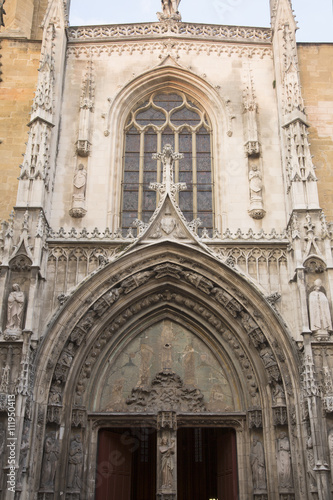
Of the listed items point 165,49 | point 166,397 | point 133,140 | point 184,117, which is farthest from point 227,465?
point 165,49

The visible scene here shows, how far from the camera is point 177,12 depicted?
1800 cm

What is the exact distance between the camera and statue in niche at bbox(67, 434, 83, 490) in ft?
39.9

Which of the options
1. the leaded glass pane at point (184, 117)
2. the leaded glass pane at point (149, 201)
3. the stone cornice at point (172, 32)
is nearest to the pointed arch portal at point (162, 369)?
the leaded glass pane at point (149, 201)

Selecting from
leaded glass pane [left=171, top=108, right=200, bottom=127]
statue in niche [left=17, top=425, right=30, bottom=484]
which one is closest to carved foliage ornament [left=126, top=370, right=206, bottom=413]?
statue in niche [left=17, top=425, right=30, bottom=484]

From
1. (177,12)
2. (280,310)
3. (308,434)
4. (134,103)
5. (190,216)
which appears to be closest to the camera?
(308,434)

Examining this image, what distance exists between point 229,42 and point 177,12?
6.66ft

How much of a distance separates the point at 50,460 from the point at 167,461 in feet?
7.94

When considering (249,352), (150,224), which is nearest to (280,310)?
(249,352)

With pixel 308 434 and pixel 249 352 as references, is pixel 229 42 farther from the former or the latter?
pixel 308 434

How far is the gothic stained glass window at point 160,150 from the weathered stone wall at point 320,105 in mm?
2795

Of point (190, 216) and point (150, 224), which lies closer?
point (150, 224)

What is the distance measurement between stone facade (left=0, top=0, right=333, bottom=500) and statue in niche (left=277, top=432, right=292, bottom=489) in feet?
0.09

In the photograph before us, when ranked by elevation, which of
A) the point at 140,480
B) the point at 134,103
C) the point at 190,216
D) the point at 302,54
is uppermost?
the point at 302,54

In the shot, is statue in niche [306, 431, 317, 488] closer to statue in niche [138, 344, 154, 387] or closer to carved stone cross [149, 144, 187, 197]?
statue in niche [138, 344, 154, 387]
